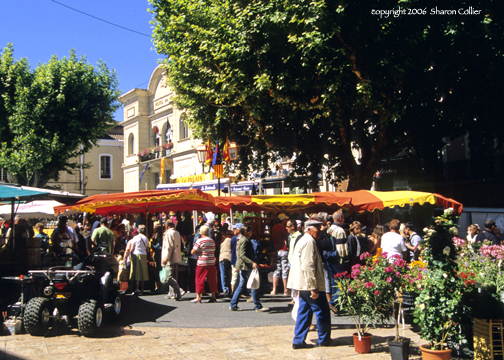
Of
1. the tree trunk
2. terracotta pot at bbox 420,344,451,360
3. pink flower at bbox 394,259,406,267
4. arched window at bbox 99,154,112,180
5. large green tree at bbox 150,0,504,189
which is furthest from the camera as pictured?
arched window at bbox 99,154,112,180

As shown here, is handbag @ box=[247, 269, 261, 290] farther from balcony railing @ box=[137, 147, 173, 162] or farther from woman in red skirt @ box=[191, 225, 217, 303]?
balcony railing @ box=[137, 147, 173, 162]

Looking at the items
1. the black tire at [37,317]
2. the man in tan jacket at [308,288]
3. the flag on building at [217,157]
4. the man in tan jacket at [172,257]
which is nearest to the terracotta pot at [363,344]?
the man in tan jacket at [308,288]

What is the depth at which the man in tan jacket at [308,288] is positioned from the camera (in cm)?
628

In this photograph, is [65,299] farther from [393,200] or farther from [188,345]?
[393,200]

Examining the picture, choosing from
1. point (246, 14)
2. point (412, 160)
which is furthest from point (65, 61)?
point (412, 160)

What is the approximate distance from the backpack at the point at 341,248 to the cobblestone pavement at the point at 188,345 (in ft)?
4.63

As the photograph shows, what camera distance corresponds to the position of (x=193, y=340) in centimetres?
705

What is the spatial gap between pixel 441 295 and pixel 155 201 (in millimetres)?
8148

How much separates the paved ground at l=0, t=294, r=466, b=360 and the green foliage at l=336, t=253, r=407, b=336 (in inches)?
20.7

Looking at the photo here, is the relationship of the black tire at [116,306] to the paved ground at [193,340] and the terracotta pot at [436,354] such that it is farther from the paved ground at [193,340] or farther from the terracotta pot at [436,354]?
the terracotta pot at [436,354]

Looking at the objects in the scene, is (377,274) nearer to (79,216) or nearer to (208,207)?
(208,207)

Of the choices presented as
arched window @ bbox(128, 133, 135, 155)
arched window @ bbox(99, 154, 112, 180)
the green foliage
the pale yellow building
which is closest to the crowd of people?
the green foliage

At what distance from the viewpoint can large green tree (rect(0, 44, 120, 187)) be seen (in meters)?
23.9

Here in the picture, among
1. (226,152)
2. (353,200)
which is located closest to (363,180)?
(353,200)
